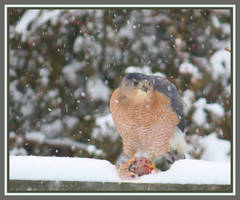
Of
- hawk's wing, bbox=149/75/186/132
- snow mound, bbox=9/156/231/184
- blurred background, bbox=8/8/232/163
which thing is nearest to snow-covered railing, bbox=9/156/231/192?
snow mound, bbox=9/156/231/184

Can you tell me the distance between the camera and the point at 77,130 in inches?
238

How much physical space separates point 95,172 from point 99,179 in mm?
75

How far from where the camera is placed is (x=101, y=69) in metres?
6.00

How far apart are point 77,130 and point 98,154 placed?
559mm

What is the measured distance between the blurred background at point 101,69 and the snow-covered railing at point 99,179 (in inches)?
93.0

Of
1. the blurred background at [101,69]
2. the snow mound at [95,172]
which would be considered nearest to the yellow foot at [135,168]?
the snow mound at [95,172]

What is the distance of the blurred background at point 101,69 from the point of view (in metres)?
5.64

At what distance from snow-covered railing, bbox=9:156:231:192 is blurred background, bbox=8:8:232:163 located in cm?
236

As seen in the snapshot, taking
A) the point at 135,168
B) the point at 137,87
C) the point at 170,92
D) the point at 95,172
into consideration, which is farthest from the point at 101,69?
the point at 95,172

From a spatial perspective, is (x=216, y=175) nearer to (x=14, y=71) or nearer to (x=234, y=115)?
(x=234, y=115)

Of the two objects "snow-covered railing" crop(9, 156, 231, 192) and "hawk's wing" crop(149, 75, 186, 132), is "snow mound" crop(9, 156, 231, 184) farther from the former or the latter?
"hawk's wing" crop(149, 75, 186, 132)

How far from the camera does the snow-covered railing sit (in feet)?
10.1

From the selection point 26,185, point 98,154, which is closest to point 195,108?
point 98,154

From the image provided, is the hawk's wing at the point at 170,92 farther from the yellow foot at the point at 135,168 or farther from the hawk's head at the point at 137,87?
the yellow foot at the point at 135,168
